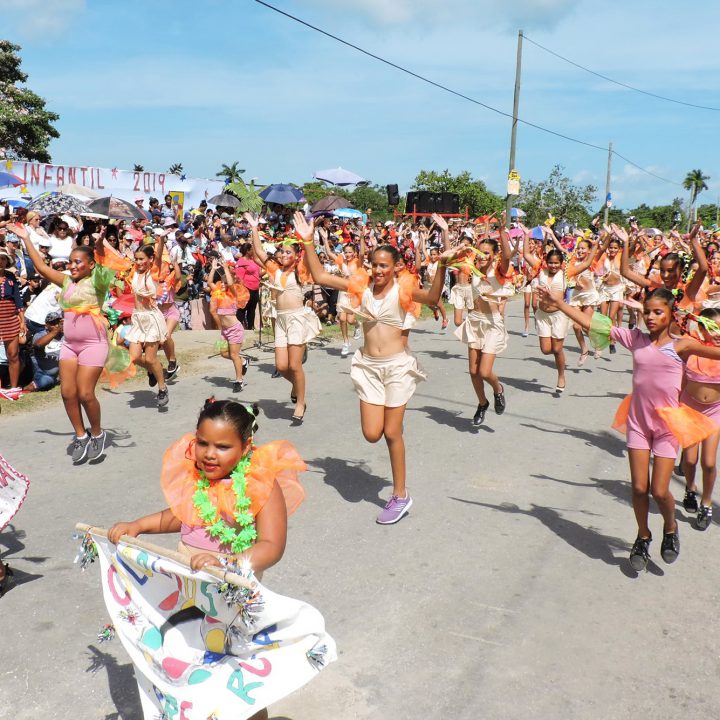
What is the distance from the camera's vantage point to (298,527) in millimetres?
5453

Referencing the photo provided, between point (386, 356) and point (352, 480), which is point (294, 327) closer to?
point (352, 480)

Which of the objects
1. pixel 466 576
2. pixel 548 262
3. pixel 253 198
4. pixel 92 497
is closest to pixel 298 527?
pixel 466 576

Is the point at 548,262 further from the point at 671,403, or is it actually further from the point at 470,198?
the point at 470,198

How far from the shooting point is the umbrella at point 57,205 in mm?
13633

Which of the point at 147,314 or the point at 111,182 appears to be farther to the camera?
the point at 111,182

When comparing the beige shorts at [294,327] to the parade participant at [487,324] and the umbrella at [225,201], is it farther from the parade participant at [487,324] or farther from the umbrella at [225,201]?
the umbrella at [225,201]

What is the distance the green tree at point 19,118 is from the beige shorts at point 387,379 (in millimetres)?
25889

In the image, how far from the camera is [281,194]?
19.5 meters

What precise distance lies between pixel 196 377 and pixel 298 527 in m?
5.55

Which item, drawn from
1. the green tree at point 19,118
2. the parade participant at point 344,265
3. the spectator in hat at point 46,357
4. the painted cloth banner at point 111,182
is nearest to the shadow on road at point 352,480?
the parade participant at point 344,265

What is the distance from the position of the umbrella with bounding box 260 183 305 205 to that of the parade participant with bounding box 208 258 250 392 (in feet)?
30.2

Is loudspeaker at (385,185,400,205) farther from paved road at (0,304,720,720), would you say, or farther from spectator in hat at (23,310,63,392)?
paved road at (0,304,720,720)

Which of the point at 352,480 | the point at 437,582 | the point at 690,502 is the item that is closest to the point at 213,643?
the point at 437,582

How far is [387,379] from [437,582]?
165 cm
